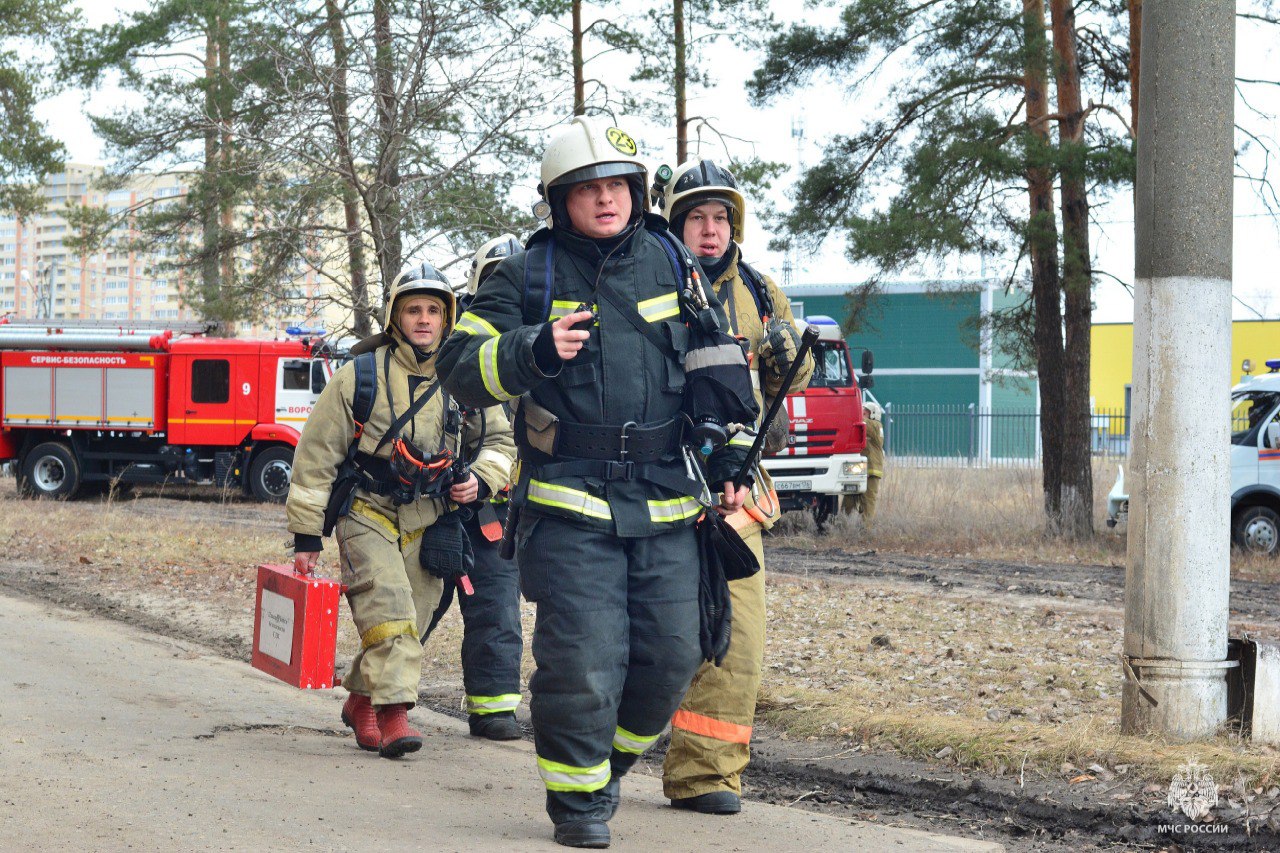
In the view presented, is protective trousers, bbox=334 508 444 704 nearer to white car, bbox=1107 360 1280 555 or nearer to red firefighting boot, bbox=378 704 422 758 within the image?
red firefighting boot, bbox=378 704 422 758

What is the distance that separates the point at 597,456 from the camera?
412cm

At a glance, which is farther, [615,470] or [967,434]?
[967,434]

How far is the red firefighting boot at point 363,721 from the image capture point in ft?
18.1

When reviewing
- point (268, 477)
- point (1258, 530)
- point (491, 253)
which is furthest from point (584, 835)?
point (268, 477)

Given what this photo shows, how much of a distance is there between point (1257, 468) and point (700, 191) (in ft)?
38.2

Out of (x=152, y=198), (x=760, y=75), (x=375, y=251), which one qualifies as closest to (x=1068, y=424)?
(x=760, y=75)

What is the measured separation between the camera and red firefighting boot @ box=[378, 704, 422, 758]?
530 centimetres

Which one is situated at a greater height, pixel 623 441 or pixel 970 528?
pixel 623 441

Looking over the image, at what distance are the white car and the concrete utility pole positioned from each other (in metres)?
9.98

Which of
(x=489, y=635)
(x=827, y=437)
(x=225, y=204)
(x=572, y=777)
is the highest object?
(x=225, y=204)

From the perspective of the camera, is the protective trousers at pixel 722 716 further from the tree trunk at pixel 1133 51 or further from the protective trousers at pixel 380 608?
the tree trunk at pixel 1133 51

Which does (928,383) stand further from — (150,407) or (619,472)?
(619,472)

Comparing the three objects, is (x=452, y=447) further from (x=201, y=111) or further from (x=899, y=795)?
(x=201, y=111)

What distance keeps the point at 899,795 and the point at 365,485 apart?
2.28 metres
